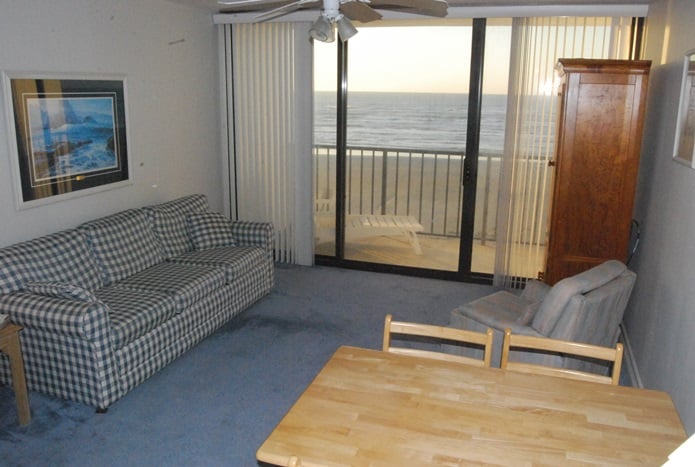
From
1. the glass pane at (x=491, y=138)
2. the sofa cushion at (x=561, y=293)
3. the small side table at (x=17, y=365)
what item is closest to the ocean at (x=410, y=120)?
the glass pane at (x=491, y=138)

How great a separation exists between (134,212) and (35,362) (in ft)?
4.72

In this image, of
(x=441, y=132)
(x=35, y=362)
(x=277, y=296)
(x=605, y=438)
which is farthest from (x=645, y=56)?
(x=35, y=362)

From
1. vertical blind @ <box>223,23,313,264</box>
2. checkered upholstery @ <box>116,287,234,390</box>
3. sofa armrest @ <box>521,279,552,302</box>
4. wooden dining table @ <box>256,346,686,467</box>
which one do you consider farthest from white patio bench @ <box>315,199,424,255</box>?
wooden dining table @ <box>256,346,686,467</box>

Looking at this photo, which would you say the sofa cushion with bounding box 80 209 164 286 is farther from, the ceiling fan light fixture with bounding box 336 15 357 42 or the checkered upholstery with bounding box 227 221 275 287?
the ceiling fan light fixture with bounding box 336 15 357 42

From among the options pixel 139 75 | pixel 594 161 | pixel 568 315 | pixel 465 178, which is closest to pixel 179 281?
pixel 139 75

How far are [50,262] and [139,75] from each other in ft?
5.78

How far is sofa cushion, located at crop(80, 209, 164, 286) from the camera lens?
3963mm

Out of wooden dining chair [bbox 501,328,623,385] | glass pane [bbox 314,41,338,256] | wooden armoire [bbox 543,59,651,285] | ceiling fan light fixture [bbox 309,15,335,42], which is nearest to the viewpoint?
wooden dining chair [bbox 501,328,623,385]

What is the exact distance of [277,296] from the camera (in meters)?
5.05

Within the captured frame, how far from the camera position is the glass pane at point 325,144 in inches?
217

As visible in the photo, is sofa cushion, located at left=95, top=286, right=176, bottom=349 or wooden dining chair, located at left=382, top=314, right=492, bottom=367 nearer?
wooden dining chair, located at left=382, top=314, right=492, bottom=367

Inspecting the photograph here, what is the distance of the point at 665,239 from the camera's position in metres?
3.45

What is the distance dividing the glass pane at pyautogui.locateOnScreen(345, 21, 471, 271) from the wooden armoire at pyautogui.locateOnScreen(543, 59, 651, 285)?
128 centimetres

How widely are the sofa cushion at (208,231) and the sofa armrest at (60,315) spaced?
5.30 feet
